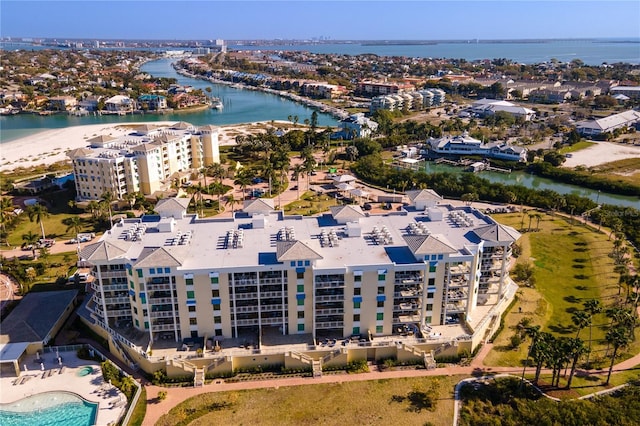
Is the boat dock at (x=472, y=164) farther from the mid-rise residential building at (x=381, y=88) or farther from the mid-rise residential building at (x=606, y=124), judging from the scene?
the mid-rise residential building at (x=381, y=88)

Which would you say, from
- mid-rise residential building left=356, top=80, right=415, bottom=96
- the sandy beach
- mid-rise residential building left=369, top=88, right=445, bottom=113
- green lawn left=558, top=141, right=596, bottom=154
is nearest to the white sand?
green lawn left=558, top=141, right=596, bottom=154

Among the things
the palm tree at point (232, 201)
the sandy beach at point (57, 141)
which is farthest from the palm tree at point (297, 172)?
the sandy beach at point (57, 141)

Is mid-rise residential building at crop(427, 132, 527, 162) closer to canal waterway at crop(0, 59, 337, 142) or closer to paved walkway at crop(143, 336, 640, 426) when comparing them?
canal waterway at crop(0, 59, 337, 142)

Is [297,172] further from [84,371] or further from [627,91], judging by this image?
[627,91]

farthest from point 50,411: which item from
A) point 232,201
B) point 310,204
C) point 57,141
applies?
point 57,141

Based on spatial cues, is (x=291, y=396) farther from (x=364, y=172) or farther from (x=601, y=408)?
(x=364, y=172)

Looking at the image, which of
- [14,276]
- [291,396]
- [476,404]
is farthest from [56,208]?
[476,404]

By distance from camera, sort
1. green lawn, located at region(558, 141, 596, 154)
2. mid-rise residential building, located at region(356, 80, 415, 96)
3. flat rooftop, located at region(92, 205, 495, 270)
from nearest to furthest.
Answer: flat rooftop, located at region(92, 205, 495, 270) < green lawn, located at region(558, 141, 596, 154) < mid-rise residential building, located at region(356, 80, 415, 96)
